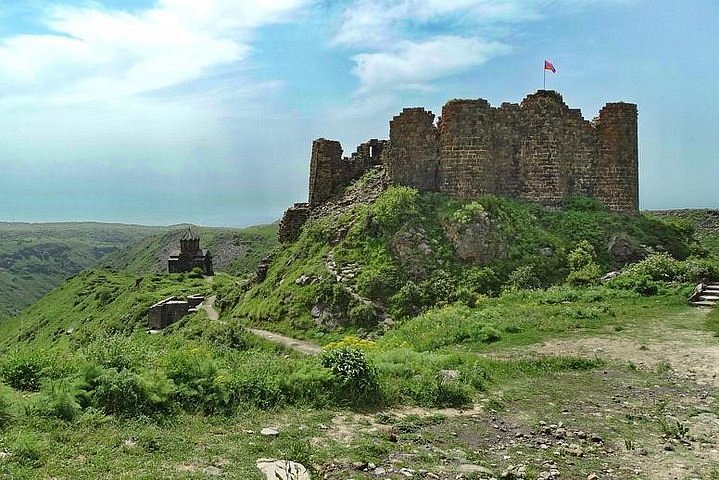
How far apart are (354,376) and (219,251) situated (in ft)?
394

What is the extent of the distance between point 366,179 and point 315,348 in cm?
1004

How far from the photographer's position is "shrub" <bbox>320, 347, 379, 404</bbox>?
9.19 meters

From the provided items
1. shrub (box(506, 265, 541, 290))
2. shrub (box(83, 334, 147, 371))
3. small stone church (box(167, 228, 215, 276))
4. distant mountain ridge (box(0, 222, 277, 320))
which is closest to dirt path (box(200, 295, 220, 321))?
shrub (box(506, 265, 541, 290))

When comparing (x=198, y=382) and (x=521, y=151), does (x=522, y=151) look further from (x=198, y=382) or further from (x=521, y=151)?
(x=198, y=382)

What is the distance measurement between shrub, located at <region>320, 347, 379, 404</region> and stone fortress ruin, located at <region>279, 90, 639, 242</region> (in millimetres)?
15761

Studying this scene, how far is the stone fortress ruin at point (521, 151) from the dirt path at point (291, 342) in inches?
310

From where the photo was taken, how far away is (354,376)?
30.4 ft

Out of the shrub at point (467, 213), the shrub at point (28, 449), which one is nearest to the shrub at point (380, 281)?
the shrub at point (467, 213)

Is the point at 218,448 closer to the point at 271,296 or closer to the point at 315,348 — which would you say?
the point at 315,348

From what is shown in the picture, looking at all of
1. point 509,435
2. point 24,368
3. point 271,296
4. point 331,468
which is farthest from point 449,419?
point 271,296

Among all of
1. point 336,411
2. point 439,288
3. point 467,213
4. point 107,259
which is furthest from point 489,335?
point 107,259

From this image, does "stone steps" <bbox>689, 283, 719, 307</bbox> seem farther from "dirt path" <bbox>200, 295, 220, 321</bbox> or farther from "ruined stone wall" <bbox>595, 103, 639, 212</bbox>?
"dirt path" <bbox>200, 295, 220, 321</bbox>

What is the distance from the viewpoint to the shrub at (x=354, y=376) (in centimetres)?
919

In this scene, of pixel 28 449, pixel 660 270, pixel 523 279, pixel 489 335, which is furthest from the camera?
pixel 523 279
